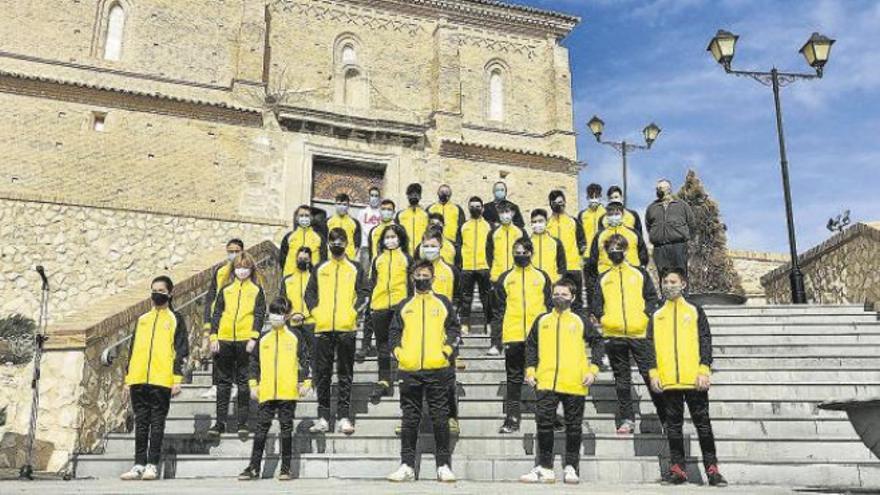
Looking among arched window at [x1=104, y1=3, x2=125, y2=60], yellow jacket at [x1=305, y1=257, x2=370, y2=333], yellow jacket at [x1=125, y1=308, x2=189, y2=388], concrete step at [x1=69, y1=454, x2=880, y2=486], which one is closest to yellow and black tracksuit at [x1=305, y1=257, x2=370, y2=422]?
yellow jacket at [x1=305, y1=257, x2=370, y2=333]

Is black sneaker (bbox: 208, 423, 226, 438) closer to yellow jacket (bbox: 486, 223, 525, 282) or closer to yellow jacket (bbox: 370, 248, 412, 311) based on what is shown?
yellow jacket (bbox: 370, 248, 412, 311)

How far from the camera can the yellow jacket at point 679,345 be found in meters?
5.93

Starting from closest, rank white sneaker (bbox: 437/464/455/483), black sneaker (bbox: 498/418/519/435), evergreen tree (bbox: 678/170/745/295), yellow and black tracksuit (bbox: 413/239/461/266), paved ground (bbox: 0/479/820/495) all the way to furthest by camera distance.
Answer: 1. paved ground (bbox: 0/479/820/495)
2. white sneaker (bbox: 437/464/455/483)
3. black sneaker (bbox: 498/418/519/435)
4. yellow and black tracksuit (bbox: 413/239/461/266)
5. evergreen tree (bbox: 678/170/745/295)

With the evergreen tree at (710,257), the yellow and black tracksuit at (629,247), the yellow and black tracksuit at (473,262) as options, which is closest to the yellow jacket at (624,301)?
the yellow and black tracksuit at (629,247)

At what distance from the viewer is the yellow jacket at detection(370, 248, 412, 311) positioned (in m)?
7.98

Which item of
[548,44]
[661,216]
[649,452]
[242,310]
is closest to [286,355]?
[242,310]

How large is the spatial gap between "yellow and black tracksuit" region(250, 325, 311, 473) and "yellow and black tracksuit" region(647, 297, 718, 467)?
3345mm

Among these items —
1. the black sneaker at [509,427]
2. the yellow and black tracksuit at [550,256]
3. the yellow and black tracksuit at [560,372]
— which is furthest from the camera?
the yellow and black tracksuit at [550,256]

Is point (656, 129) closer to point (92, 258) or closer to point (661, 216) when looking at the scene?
point (661, 216)

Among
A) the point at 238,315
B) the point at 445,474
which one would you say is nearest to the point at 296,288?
the point at 238,315

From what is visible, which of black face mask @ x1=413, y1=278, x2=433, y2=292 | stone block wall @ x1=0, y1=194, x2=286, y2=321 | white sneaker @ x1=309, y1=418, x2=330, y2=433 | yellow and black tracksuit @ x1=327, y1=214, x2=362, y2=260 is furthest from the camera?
stone block wall @ x1=0, y1=194, x2=286, y2=321

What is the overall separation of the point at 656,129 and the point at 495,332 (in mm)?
11238

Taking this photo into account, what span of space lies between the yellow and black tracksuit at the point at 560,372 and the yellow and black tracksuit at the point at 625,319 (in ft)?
2.11

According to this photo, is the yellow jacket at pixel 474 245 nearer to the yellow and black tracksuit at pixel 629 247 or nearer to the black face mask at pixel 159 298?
the yellow and black tracksuit at pixel 629 247
